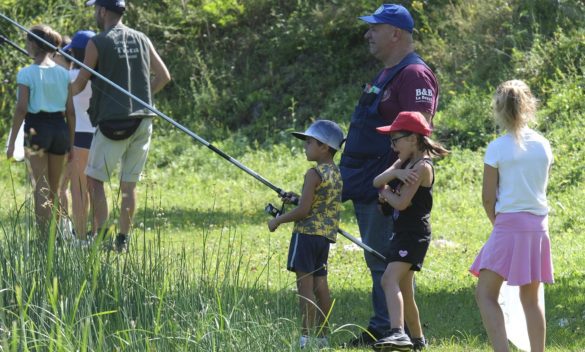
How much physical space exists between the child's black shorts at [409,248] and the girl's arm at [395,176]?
29 cm

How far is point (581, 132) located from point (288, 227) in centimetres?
327

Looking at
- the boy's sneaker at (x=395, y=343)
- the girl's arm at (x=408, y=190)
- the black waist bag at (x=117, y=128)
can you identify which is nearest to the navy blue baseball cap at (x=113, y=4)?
the black waist bag at (x=117, y=128)

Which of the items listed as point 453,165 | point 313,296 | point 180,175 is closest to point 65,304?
point 313,296

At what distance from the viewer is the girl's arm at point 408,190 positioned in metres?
5.81

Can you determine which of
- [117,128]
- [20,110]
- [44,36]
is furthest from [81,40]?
[117,128]

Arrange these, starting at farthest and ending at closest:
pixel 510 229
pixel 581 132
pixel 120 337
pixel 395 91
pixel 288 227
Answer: pixel 581 132, pixel 288 227, pixel 395 91, pixel 510 229, pixel 120 337

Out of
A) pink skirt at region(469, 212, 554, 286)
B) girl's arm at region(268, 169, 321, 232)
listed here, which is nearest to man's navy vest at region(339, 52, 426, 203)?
girl's arm at region(268, 169, 321, 232)

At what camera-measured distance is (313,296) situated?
627cm

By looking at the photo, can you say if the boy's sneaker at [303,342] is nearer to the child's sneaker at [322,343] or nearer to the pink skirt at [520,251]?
the child's sneaker at [322,343]

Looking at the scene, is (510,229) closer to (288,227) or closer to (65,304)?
(65,304)

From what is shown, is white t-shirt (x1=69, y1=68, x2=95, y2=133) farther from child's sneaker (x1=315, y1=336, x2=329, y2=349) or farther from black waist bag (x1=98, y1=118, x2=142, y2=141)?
child's sneaker (x1=315, y1=336, x2=329, y2=349)

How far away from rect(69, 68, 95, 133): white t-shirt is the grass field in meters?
1.19

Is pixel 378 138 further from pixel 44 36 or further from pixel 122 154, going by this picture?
pixel 44 36

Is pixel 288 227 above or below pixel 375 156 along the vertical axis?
below
